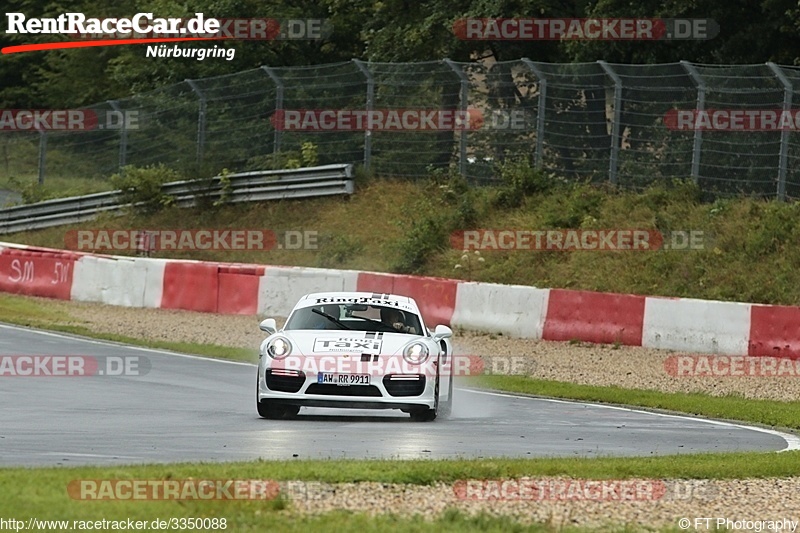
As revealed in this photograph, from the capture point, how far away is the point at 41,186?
36.9m

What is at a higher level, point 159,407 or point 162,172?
point 162,172

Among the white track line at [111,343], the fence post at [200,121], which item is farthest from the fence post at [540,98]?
the white track line at [111,343]

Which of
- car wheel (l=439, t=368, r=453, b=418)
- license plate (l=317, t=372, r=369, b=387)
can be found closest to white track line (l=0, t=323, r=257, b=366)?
car wheel (l=439, t=368, r=453, b=418)

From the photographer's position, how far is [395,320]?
46.6 ft

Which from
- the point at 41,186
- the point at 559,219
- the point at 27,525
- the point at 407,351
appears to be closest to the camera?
the point at 27,525

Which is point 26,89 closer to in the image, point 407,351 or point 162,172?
point 162,172

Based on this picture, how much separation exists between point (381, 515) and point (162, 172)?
87.3ft

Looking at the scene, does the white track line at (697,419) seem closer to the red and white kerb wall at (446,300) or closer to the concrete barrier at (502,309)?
the red and white kerb wall at (446,300)

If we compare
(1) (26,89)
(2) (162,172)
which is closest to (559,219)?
(2) (162,172)

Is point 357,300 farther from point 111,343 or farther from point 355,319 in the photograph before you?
point 111,343

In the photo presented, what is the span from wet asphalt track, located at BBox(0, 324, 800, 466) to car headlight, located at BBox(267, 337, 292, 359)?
59 cm

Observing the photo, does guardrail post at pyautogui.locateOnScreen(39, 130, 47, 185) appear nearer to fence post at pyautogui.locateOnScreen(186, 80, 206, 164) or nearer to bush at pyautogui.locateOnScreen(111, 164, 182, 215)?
bush at pyautogui.locateOnScreen(111, 164, 182, 215)

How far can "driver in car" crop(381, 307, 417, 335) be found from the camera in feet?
46.0

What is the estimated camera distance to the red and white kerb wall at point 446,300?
19.4 m
